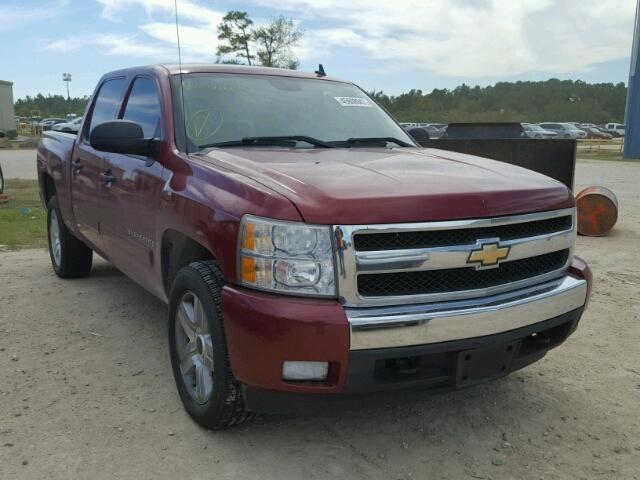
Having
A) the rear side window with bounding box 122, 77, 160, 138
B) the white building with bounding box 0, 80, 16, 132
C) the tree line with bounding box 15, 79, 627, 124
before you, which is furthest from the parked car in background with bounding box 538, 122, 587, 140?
the rear side window with bounding box 122, 77, 160, 138

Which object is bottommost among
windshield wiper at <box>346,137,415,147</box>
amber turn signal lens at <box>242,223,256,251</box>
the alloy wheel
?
the alloy wheel

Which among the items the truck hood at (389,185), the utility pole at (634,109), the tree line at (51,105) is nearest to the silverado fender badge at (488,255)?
the truck hood at (389,185)

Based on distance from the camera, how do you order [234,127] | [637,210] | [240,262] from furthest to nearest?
[637,210] → [234,127] → [240,262]

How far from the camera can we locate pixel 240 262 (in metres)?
2.50

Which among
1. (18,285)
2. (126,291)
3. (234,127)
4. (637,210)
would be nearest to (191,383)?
(234,127)

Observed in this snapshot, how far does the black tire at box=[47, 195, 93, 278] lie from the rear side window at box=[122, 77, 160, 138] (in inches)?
68.7

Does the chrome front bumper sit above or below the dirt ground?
above

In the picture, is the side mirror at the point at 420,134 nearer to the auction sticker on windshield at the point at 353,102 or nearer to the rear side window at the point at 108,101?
the auction sticker on windshield at the point at 353,102

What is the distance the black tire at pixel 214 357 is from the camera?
105 inches

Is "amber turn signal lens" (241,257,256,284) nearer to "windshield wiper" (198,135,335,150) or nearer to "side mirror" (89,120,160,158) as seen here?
"windshield wiper" (198,135,335,150)

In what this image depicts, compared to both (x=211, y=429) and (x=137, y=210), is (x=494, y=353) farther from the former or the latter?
(x=137, y=210)

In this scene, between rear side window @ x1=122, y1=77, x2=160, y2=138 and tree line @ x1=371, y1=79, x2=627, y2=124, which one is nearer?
rear side window @ x1=122, y1=77, x2=160, y2=138

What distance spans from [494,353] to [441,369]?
10.1 inches

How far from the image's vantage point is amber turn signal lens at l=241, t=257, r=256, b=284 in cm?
246
